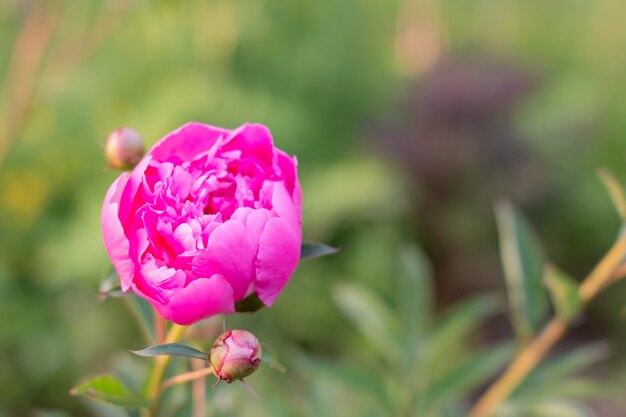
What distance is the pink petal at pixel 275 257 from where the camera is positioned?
496 millimetres

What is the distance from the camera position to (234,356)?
0.49 metres

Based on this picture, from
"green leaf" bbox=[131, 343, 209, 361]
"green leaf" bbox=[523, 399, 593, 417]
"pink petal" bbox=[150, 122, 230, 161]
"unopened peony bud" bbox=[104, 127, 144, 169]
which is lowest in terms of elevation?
"green leaf" bbox=[523, 399, 593, 417]

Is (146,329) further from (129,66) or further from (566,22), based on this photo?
(566,22)

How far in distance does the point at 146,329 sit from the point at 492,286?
1828 millimetres

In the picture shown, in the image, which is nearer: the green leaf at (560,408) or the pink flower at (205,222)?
the pink flower at (205,222)

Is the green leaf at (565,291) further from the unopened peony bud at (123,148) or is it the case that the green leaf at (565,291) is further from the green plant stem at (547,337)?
the unopened peony bud at (123,148)

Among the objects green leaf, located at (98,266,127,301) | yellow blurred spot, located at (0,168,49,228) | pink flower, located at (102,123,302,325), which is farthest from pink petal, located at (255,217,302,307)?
yellow blurred spot, located at (0,168,49,228)

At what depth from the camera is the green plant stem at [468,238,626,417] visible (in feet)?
2.30

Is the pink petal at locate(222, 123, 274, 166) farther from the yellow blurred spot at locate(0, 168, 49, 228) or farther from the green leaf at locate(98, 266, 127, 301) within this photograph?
the yellow blurred spot at locate(0, 168, 49, 228)

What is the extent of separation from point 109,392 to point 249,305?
127mm

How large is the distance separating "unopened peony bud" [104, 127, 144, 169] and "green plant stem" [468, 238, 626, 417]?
0.41m

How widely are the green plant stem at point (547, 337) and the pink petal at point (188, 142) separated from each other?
37 centimetres

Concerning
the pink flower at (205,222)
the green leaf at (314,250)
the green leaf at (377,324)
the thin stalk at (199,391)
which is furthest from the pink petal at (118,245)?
the green leaf at (377,324)

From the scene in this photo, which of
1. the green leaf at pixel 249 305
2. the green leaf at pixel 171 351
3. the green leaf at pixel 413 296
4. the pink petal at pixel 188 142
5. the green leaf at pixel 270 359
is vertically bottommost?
the green leaf at pixel 413 296
